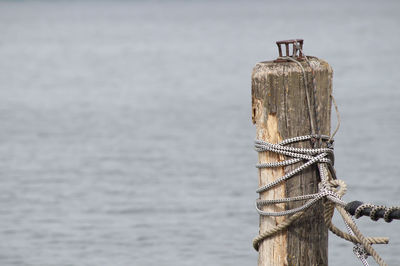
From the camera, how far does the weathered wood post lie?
5.04 m

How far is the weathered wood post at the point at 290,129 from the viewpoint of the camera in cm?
504

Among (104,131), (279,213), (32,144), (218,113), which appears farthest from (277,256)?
(218,113)

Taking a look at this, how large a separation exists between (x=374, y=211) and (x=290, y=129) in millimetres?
647

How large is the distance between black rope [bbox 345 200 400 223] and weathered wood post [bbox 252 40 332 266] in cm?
22

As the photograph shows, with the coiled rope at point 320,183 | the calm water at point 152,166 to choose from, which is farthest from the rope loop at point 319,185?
the calm water at point 152,166

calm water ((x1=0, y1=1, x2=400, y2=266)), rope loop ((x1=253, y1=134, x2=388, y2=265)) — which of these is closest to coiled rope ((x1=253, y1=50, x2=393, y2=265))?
rope loop ((x1=253, y1=134, x2=388, y2=265))

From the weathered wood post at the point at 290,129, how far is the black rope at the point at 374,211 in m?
0.22

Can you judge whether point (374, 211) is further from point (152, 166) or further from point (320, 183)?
point (152, 166)

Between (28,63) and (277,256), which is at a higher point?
(28,63)

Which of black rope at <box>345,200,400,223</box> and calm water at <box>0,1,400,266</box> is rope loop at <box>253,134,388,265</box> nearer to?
black rope at <box>345,200,400,223</box>

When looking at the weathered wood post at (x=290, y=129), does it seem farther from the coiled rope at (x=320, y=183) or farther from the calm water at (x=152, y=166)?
the calm water at (x=152, y=166)

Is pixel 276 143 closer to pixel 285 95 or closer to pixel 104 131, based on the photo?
pixel 285 95

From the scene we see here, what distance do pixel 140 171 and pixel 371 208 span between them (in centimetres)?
1147

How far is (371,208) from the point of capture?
4957mm
